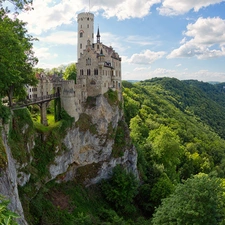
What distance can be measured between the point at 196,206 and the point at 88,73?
31.2 meters

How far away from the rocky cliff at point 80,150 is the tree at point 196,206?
16877 millimetres

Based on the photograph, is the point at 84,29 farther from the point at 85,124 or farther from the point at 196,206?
the point at 196,206

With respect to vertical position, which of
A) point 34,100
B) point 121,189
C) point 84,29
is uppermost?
point 84,29

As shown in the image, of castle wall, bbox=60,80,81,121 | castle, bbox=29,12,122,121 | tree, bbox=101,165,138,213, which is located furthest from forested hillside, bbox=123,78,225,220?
castle wall, bbox=60,80,81,121

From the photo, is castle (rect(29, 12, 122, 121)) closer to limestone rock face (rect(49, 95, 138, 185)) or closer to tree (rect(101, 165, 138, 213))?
limestone rock face (rect(49, 95, 138, 185))

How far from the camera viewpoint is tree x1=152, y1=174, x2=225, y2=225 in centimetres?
2767

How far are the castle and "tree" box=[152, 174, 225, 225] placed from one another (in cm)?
2171

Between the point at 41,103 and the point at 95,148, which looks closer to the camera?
the point at 41,103

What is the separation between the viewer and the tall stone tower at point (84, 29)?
55.5m

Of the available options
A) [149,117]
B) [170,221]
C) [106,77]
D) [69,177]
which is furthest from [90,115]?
[149,117]

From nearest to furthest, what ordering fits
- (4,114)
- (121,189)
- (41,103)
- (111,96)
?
1. (4,114)
2. (41,103)
3. (121,189)
4. (111,96)

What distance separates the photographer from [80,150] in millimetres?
45219

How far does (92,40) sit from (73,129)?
2399 centimetres

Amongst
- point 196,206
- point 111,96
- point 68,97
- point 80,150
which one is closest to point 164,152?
point 111,96
